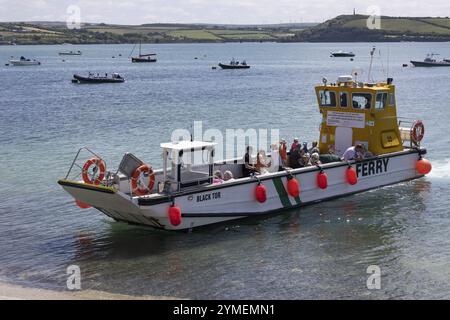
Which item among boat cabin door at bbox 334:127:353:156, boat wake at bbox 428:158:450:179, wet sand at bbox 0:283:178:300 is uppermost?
boat cabin door at bbox 334:127:353:156

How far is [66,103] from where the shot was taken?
67.9 metres

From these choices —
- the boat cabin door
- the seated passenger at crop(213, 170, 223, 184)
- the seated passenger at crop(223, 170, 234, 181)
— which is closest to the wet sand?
the seated passenger at crop(213, 170, 223, 184)

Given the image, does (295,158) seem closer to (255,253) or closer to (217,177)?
(217,177)

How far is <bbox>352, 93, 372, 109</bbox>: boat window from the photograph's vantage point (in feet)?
85.5

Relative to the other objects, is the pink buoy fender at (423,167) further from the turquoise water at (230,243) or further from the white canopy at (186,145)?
the white canopy at (186,145)

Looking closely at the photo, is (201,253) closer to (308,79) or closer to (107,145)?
(107,145)

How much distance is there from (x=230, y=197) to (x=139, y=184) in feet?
10.1

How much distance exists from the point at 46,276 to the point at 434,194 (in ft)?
48.9

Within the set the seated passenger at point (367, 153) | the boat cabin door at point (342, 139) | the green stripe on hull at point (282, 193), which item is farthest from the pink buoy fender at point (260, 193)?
the boat cabin door at point (342, 139)

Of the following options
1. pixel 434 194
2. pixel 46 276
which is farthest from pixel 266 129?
pixel 46 276

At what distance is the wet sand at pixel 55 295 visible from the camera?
15477 millimetres

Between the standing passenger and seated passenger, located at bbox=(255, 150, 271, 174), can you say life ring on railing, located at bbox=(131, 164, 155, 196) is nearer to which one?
seated passenger, located at bbox=(255, 150, 271, 174)

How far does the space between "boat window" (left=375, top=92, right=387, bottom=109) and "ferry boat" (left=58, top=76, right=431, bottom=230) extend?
39 millimetres
